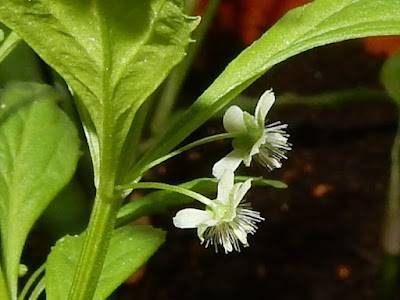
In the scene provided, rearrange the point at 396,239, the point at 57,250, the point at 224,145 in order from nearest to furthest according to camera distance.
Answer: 1. the point at 57,250
2. the point at 396,239
3. the point at 224,145

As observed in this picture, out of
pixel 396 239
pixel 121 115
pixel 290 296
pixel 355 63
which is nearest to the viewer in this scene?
pixel 121 115

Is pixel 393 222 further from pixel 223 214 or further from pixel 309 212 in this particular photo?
pixel 223 214

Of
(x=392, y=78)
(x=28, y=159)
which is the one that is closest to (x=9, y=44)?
(x=28, y=159)

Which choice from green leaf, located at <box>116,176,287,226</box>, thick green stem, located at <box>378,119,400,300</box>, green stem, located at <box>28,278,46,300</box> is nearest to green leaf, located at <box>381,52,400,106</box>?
thick green stem, located at <box>378,119,400,300</box>

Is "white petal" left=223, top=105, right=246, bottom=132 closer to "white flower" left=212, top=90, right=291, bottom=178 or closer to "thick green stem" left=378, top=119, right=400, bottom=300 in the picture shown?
"white flower" left=212, top=90, right=291, bottom=178

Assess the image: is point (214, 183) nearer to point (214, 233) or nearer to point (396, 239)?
point (214, 233)

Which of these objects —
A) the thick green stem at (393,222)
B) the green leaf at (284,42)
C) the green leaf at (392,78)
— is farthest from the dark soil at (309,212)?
the green leaf at (284,42)

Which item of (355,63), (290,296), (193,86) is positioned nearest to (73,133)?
(290,296)

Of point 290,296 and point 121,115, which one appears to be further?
point 290,296
